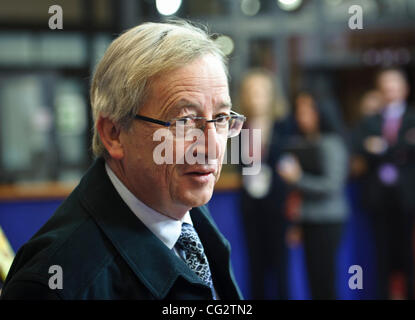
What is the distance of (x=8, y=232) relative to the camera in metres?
3.27

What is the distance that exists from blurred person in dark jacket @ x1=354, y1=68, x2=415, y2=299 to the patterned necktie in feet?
9.27

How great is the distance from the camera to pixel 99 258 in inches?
38.5

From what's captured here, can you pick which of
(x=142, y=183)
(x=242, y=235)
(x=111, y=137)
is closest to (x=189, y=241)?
(x=142, y=183)

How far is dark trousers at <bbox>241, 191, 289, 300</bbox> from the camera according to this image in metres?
3.37

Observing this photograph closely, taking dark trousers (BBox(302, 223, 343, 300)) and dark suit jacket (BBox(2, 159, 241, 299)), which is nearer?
dark suit jacket (BBox(2, 159, 241, 299))

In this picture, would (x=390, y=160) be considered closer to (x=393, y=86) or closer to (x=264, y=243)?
(x=393, y=86)

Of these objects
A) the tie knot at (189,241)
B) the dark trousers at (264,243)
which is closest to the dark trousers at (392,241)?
the dark trousers at (264,243)

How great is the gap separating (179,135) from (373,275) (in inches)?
127

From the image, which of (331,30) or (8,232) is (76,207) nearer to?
(8,232)

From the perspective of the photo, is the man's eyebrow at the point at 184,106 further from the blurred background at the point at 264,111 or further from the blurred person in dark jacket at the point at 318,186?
the blurred person in dark jacket at the point at 318,186

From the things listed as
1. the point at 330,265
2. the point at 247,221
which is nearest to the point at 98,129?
the point at 247,221

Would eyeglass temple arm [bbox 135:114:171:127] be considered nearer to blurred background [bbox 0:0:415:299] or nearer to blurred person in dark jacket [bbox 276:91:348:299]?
blurred background [bbox 0:0:415:299]

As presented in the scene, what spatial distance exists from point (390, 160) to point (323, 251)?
81 centimetres

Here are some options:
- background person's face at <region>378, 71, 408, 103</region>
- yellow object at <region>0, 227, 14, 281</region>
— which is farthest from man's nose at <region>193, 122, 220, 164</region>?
background person's face at <region>378, 71, 408, 103</region>
